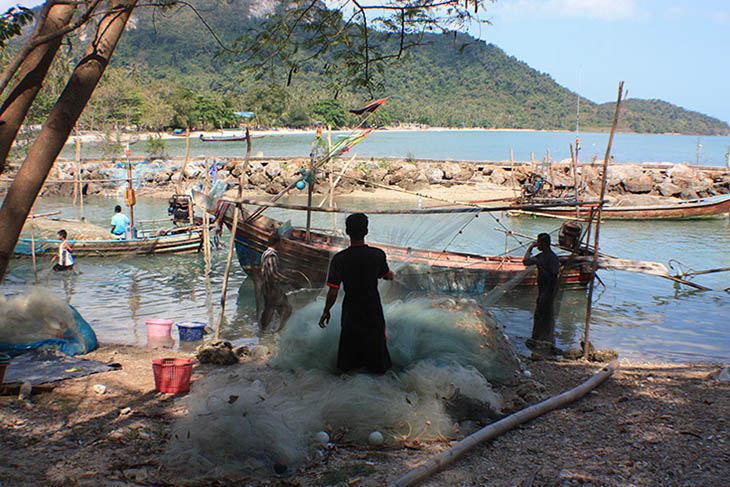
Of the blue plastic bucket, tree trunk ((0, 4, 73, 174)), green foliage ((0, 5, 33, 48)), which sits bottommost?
the blue plastic bucket

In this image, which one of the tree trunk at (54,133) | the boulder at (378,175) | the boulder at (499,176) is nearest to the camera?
the tree trunk at (54,133)

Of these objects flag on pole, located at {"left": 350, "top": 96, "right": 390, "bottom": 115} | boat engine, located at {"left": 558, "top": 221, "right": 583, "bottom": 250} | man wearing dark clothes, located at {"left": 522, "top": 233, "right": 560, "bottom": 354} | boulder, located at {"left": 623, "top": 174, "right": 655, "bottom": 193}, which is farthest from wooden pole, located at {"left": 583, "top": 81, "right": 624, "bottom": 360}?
boulder, located at {"left": 623, "top": 174, "right": 655, "bottom": 193}

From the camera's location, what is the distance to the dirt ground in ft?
10.9

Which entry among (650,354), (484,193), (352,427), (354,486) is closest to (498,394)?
(352,427)

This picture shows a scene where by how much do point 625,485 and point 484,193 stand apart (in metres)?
25.1

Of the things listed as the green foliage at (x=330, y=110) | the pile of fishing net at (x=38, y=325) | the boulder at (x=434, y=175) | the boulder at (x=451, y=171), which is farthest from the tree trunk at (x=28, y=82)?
the boulder at (x=451, y=171)

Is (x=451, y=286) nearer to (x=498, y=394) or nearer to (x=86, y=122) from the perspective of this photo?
(x=498, y=394)

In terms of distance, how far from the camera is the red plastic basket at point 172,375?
493 centimetres

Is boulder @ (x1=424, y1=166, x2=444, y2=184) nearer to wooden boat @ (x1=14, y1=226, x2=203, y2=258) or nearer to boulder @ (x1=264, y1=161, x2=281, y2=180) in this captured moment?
boulder @ (x1=264, y1=161, x2=281, y2=180)

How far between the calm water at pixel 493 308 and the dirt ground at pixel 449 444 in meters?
2.94

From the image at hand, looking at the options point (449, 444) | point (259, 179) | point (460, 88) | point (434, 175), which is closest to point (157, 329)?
point (449, 444)

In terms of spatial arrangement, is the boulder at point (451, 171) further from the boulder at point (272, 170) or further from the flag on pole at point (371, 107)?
the flag on pole at point (371, 107)

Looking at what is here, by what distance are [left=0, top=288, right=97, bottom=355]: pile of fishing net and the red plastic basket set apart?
6.32ft

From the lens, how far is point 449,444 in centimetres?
390
